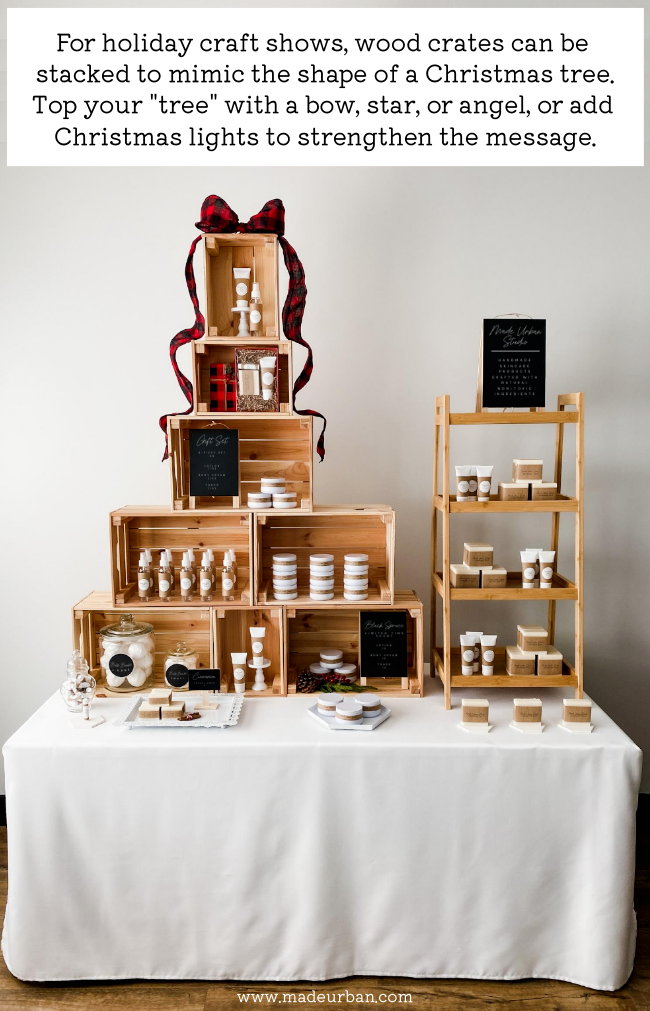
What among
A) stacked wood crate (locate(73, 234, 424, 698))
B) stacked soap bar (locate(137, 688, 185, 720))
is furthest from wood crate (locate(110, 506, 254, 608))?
stacked soap bar (locate(137, 688, 185, 720))

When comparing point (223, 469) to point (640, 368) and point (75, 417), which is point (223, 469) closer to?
point (75, 417)

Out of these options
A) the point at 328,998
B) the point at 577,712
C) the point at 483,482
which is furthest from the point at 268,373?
the point at 328,998

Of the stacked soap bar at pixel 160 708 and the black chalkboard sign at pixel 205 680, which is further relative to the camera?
the black chalkboard sign at pixel 205 680

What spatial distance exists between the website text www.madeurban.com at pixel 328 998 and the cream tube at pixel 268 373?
166cm

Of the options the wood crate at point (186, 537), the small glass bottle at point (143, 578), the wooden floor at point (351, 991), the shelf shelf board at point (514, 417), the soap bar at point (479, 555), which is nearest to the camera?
the wooden floor at point (351, 991)

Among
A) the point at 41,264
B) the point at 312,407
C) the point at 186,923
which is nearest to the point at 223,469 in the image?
the point at 312,407

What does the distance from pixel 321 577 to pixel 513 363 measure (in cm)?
88

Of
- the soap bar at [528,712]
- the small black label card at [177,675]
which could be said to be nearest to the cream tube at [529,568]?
the soap bar at [528,712]

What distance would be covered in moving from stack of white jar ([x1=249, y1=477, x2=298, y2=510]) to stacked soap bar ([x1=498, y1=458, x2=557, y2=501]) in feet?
2.15

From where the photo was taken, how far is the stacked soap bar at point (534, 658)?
2.23 meters

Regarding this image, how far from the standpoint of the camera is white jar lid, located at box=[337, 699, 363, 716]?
205 centimetres

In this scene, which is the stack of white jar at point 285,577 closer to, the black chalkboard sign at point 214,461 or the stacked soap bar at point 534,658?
the black chalkboard sign at point 214,461

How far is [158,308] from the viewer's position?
2623 millimetres

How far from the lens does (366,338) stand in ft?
8.64
